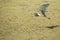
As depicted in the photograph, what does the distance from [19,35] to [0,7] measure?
769mm

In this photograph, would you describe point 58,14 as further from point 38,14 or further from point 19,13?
point 19,13

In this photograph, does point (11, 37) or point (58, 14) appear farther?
point (58, 14)

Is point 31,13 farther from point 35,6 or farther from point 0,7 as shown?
point 0,7

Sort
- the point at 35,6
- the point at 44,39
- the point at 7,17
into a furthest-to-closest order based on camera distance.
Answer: the point at 35,6 < the point at 7,17 < the point at 44,39

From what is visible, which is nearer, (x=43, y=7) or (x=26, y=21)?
(x=26, y=21)

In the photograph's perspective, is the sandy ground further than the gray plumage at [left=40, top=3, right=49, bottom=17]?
No

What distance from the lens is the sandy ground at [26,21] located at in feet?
6.23

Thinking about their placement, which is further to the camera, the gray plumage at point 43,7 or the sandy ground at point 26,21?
the gray plumage at point 43,7

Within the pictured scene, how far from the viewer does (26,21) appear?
2137mm

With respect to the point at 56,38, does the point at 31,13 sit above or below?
above

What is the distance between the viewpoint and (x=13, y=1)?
2588 mm

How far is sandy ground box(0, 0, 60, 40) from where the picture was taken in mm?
1897

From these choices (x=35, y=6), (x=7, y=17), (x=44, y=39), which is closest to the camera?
(x=44, y=39)

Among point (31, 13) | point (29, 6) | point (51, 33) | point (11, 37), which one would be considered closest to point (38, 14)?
point (31, 13)
